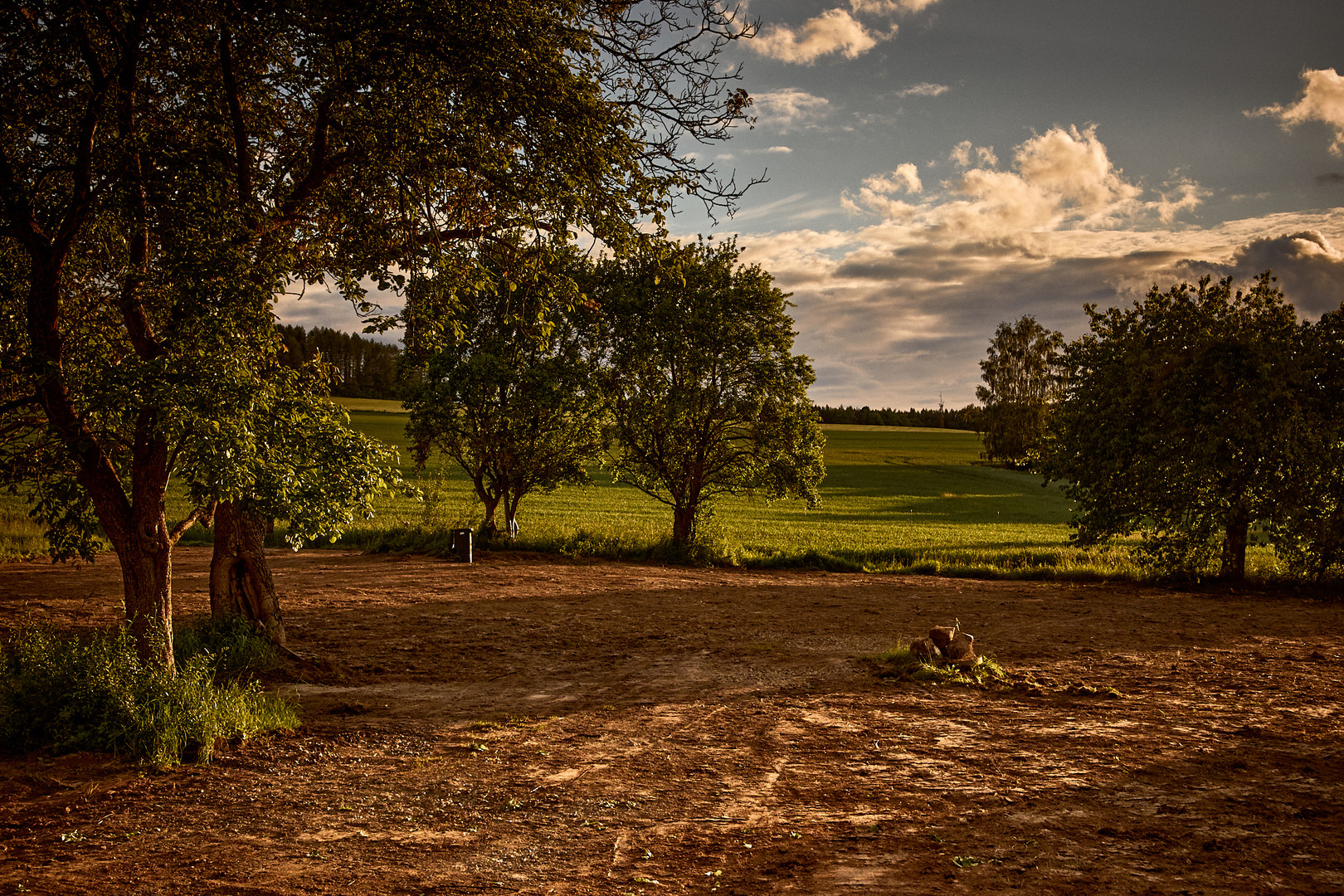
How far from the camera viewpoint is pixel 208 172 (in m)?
7.54

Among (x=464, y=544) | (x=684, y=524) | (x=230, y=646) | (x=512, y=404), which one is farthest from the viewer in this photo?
(x=684, y=524)

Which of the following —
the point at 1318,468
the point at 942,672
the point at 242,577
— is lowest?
the point at 942,672

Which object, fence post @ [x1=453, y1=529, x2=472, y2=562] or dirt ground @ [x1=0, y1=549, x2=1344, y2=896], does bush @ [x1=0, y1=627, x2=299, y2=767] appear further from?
fence post @ [x1=453, y1=529, x2=472, y2=562]

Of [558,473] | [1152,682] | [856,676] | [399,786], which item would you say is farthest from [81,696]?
[558,473]

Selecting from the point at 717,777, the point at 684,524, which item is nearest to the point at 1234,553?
the point at 684,524

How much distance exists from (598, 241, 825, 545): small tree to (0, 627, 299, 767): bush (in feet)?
47.9

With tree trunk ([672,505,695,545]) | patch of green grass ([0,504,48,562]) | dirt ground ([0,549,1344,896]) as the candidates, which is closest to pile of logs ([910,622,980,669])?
dirt ground ([0,549,1344,896])

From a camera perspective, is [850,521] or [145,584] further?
[850,521]

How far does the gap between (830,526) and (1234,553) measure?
18364 millimetres

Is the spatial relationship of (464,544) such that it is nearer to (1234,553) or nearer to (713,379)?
(713,379)

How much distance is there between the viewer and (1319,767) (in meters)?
6.52

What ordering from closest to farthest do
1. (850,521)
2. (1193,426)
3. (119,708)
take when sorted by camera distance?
(119,708) → (1193,426) → (850,521)

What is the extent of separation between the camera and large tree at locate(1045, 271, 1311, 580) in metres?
17.5

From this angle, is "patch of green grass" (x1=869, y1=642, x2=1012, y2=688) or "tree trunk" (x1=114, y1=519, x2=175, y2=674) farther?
"patch of green grass" (x1=869, y1=642, x2=1012, y2=688)
